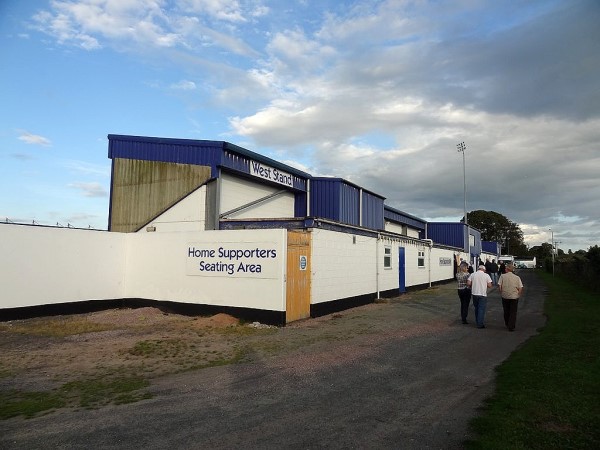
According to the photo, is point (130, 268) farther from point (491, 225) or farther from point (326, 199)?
point (491, 225)

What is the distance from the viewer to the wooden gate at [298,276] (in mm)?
12000

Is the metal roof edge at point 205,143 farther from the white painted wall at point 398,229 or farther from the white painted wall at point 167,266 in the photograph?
the white painted wall at point 398,229

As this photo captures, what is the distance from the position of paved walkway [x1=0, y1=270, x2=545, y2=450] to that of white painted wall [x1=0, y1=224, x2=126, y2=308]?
8365 millimetres

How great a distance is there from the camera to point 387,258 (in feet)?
64.7

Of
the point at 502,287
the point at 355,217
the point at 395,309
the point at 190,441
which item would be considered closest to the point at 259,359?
the point at 190,441

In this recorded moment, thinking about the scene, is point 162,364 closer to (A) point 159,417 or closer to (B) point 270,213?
(A) point 159,417

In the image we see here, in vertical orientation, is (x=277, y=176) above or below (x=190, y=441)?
above

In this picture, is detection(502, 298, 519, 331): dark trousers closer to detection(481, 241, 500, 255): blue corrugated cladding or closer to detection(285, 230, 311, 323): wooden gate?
detection(285, 230, 311, 323): wooden gate

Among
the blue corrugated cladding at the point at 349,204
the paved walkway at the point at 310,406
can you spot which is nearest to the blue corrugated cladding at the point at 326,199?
the blue corrugated cladding at the point at 349,204

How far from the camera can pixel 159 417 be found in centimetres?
507

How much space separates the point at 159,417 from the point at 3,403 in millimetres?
2269

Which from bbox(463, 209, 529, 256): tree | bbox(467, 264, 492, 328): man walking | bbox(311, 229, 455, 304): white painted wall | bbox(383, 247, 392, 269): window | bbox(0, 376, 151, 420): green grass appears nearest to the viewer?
bbox(0, 376, 151, 420): green grass

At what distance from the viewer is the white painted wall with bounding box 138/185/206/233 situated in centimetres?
1608

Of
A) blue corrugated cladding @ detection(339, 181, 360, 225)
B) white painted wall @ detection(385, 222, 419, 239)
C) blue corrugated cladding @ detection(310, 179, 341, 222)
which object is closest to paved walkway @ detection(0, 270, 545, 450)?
blue corrugated cladding @ detection(310, 179, 341, 222)
